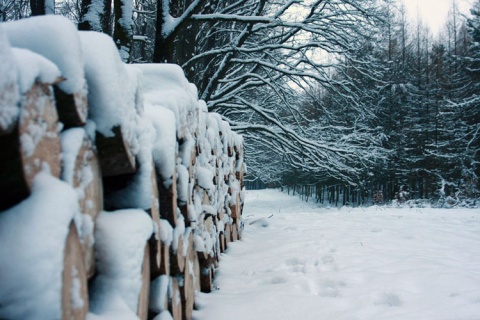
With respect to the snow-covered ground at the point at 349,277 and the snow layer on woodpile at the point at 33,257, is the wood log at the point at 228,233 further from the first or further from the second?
the snow layer on woodpile at the point at 33,257

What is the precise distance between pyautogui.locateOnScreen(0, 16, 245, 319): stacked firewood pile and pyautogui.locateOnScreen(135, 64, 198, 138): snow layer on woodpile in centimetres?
1

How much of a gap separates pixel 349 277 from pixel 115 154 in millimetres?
2094

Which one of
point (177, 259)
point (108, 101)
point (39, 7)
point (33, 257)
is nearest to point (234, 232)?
point (177, 259)

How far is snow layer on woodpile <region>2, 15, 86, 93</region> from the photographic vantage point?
2.43 feet

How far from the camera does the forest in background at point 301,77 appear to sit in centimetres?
513

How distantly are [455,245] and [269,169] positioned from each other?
7942 mm

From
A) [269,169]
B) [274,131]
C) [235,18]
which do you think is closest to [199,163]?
[235,18]

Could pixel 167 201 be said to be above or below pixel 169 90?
below

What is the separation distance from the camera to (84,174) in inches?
33.6

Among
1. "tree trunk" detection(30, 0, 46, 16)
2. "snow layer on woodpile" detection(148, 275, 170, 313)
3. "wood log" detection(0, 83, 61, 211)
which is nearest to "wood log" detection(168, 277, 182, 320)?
"snow layer on woodpile" detection(148, 275, 170, 313)

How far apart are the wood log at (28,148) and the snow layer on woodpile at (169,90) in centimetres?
85

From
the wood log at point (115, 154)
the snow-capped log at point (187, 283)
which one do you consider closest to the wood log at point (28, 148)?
the wood log at point (115, 154)

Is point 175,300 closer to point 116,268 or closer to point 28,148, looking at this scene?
point 116,268

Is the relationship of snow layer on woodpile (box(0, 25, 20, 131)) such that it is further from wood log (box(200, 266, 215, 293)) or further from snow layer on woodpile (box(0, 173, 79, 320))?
wood log (box(200, 266, 215, 293))
